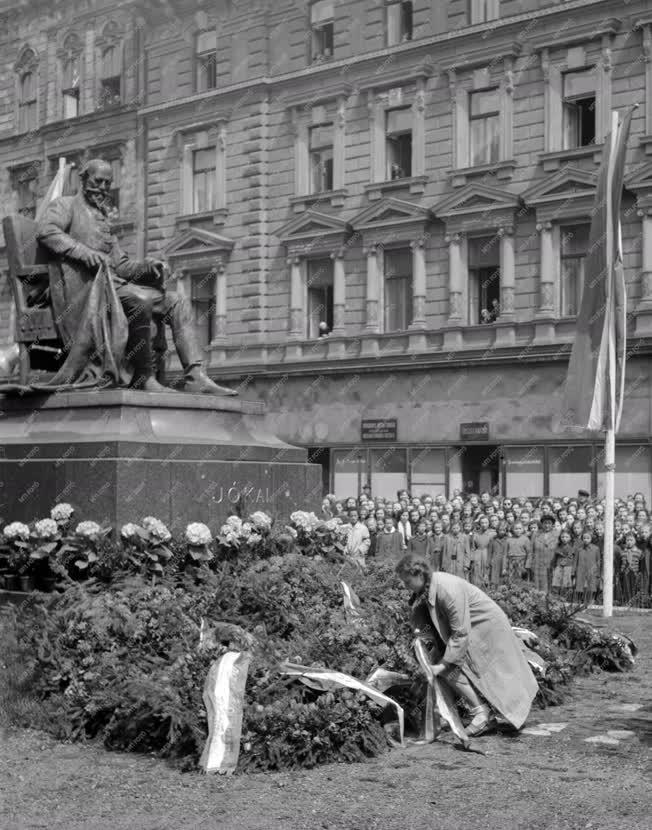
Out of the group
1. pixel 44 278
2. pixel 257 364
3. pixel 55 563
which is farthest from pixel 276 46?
pixel 55 563

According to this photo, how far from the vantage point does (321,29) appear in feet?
117

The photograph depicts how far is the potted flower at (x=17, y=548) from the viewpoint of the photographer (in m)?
9.82

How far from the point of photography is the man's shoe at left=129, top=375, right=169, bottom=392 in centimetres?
1128

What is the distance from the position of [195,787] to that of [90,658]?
1639mm

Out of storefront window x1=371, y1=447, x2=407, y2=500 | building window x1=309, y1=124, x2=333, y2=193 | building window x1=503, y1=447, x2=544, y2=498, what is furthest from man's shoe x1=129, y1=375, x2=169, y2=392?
building window x1=309, y1=124, x2=333, y2=193

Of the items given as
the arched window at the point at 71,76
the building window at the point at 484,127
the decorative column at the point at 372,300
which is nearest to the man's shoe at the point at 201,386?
the building window at the point at 484,127

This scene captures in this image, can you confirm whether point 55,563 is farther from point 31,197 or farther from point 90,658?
point 31,197

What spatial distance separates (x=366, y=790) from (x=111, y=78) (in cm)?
3701

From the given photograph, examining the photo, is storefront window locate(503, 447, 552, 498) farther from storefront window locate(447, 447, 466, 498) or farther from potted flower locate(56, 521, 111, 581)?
potted flower locate(56, 521, 111, 581)

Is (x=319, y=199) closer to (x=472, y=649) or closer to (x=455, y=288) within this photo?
(x=455, y=288)

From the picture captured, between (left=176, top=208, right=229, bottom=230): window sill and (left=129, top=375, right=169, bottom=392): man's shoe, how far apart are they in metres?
26.1

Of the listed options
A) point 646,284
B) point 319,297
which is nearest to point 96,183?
point 646,284

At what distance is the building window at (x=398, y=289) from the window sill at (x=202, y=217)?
5.71 meters

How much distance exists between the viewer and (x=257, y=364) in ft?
117
